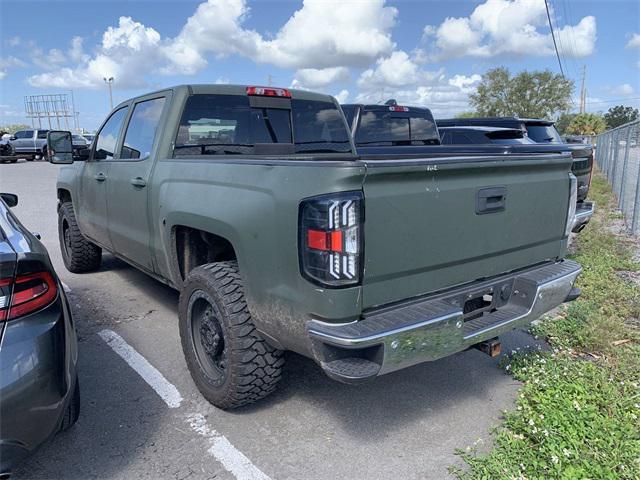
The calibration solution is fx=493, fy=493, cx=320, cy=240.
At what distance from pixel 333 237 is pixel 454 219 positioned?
0.78 m

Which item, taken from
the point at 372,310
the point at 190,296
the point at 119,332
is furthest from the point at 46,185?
the point at 372,310

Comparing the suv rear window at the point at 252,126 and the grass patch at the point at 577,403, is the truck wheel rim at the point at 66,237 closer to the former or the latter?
the suv rear window at the point at 252,126

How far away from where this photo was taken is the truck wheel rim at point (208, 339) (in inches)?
122

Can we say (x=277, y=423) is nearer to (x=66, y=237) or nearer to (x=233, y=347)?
(x=233, y=347)

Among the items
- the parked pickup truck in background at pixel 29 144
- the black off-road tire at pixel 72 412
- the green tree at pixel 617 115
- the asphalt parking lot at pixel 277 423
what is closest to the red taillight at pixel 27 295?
the black off-road tire at pixel 72 412

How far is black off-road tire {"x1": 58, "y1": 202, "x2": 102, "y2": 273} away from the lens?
19.1ft

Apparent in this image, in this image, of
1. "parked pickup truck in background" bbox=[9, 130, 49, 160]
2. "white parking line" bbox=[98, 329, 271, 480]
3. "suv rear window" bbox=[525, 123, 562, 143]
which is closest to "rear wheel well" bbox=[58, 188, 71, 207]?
"white parking line" bbox=[98, 329, 271, 480]

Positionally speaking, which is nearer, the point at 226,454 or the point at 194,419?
the point at 226,454

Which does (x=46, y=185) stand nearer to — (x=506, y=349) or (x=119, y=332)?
(x=119, y=332)

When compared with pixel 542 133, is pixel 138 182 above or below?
below

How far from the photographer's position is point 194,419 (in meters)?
3.04

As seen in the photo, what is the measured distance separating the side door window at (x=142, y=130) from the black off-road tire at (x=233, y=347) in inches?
54.8

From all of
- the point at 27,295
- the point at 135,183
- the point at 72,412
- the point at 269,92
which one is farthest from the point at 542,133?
the point at 27,295

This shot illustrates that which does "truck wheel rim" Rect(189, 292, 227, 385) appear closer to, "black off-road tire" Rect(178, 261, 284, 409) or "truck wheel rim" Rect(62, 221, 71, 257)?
"black off-road tire" Rect(178, 261, 284, 409)
